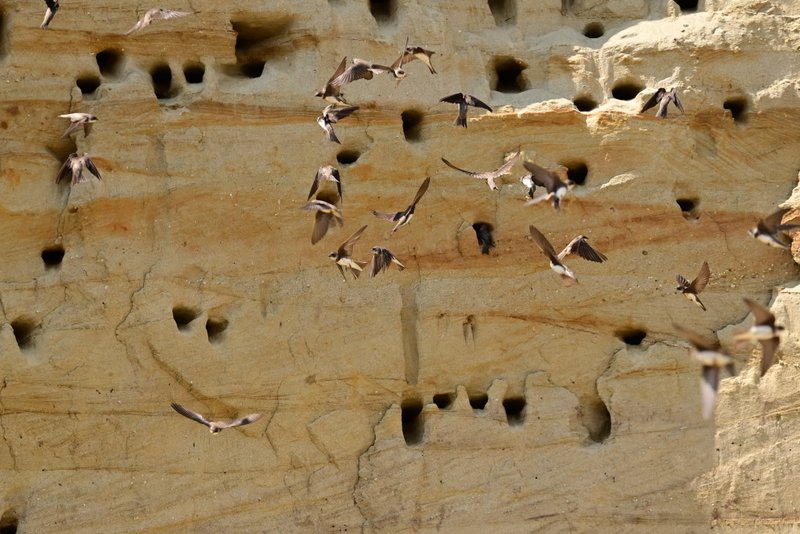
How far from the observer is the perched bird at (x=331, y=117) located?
7.49 m

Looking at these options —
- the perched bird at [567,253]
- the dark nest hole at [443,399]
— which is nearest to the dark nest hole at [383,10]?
the perched bird at [567,253]

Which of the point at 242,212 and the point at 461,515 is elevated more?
the point at 242,212

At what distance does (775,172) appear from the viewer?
330 inches

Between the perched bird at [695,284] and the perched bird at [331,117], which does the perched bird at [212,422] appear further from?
the perched bird at [695,284]

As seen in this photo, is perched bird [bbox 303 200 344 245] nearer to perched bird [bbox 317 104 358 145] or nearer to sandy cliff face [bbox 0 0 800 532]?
sandy cliff face [bbox 0 0 800 532]

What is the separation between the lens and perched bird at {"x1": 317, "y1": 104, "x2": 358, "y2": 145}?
7495 mm

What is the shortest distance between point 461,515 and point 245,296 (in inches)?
56.0

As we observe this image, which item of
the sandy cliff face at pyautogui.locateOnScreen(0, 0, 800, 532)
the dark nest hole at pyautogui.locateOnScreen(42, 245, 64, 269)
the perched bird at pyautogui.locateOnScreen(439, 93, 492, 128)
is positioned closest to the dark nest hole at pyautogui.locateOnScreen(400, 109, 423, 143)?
the sandy cliff face at pyautogui.locateOnScreen(0, 0, 800, 532)

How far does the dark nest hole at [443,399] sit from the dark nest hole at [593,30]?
6.67 feet

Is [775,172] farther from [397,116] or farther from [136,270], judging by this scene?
[136,270]

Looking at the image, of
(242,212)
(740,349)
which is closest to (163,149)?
(242,212)

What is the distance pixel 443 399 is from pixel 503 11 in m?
2.06

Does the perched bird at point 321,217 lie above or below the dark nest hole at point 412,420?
above

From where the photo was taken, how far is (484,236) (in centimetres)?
805
